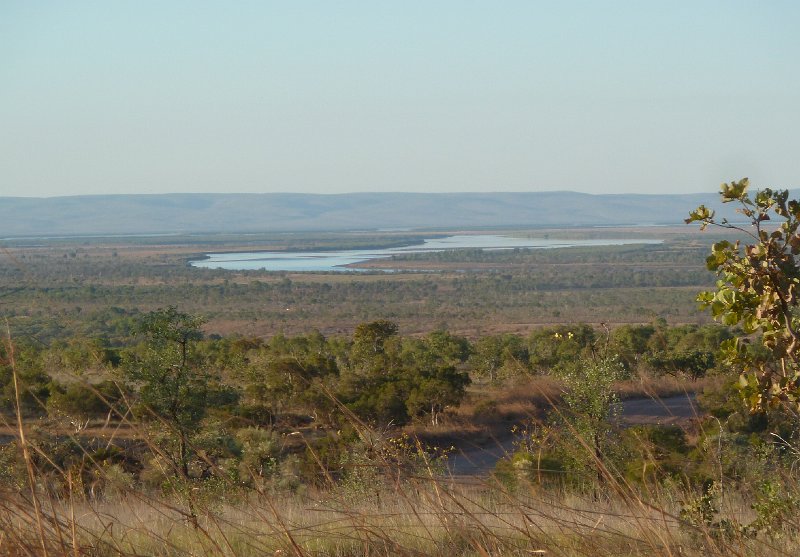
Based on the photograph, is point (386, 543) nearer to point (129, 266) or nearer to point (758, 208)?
point (758, 208)

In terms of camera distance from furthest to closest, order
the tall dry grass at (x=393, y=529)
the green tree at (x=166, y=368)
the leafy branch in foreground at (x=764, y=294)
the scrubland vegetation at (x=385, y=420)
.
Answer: the green tree at (x=166, y=368) < the leafy branch in foreground at (x=764, y=294) < the scrubland vegetation at (x=385, y=420) < the tall dry grass at (x=393, y=529)

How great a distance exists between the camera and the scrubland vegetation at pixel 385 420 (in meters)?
2.85

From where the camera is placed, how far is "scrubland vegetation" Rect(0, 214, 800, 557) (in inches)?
112

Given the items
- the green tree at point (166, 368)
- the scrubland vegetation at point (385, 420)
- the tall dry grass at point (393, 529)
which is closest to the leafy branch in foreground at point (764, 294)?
the scrubland vegetation at point (385, 420)

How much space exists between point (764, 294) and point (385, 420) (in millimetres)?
15904

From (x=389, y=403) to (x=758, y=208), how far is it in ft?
54.6

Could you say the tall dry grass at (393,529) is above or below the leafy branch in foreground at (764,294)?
below

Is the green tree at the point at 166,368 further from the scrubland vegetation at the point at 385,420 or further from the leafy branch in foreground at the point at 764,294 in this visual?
the leafy branch in foreground at the point at 764,294

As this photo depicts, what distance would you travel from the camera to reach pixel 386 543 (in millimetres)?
2682

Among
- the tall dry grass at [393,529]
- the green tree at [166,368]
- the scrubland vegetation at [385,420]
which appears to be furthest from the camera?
the green tree at [166,368]

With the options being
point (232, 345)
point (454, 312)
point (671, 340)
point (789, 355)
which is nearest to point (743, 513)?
point (789, 355)

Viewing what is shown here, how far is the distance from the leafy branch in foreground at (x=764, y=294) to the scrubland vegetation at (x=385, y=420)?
0.02 metres

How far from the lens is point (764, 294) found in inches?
137

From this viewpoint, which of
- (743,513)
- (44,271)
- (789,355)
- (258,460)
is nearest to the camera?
(789,355)
